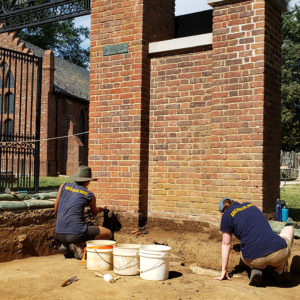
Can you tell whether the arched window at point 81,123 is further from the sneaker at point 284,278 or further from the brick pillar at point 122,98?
the sneaker at point 284,278

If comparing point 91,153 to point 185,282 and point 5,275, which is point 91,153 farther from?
point 185,282

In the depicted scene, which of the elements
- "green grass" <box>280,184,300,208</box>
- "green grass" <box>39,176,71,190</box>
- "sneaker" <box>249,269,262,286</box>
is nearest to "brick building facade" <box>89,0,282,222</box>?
"sneaker" <box>249,269,262,286</box>

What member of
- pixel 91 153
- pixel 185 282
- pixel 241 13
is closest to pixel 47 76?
pixel 91 153

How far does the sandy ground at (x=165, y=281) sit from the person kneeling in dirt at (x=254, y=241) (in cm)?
24

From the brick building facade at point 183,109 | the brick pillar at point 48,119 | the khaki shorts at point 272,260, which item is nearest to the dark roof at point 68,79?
the brick pillar at point 48,119

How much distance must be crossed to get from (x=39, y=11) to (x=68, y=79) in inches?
811

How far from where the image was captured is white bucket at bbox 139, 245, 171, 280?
493 centimetres

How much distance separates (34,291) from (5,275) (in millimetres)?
957

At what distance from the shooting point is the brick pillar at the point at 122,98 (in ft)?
22.9

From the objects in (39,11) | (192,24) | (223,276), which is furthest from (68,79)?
(223,276)

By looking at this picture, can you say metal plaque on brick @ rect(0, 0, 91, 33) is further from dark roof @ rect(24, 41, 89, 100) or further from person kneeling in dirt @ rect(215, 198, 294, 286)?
dark roof @ rect(24, 41, 89, 100)

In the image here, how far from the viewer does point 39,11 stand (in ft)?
31.4

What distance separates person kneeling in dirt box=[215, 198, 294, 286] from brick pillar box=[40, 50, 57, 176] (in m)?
21.0

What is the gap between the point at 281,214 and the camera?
6375 mm
